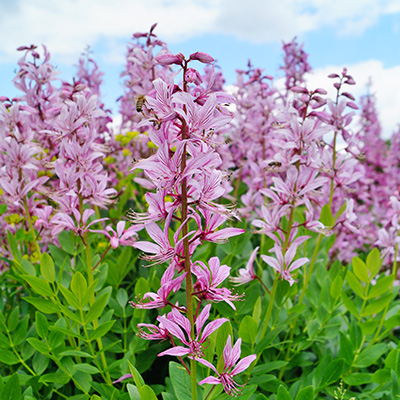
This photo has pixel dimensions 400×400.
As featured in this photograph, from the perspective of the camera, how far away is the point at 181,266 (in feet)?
4.76

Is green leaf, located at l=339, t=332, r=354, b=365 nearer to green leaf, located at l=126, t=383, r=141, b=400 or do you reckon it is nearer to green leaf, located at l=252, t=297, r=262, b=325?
green leaf, located at l=252, t=297, r=262, b=325

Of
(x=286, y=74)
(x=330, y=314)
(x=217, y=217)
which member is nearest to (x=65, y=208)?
(x=217, y=217)

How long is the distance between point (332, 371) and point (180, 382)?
2.87ft

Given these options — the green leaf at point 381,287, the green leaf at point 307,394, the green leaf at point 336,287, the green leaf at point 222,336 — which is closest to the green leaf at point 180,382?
the green leaf at point 222,336

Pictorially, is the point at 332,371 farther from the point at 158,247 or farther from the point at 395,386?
the point at 158,247

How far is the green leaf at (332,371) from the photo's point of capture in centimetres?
217

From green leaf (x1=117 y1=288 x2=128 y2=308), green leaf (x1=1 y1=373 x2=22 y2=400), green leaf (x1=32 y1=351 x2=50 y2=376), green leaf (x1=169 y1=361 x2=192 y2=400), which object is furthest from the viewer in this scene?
green leaf (x1=117 y1=288 x2=128 y2=308)

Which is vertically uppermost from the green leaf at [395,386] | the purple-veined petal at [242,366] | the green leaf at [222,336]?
the green leaf at [222,336]

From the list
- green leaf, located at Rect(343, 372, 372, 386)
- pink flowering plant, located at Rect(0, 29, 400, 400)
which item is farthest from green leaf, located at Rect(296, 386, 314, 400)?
green leaf, located at Rect(343, 372, 372, 386)

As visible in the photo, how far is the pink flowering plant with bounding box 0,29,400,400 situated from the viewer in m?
1.41

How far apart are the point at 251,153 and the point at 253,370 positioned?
2.03m

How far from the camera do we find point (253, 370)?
216cm

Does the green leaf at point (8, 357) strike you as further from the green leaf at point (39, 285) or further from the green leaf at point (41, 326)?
the green leaf at point (39, 285)

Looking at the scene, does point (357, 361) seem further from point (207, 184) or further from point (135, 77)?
point (135, 77)
